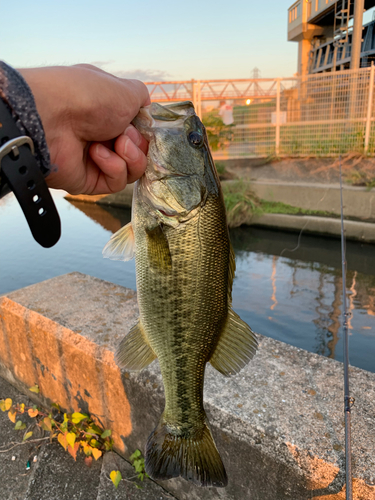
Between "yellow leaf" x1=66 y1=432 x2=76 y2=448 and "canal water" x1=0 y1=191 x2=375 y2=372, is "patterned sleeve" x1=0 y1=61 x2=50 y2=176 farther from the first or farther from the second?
"canal water" x1=0 y1=191 x2=375 y2=372

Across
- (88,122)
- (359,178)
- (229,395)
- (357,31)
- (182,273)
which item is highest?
(357,31)

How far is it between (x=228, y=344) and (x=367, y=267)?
260 inches

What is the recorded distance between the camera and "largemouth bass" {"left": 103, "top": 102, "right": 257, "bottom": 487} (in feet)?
4.62

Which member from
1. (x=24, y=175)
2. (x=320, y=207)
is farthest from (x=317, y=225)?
(x=24, y=175)

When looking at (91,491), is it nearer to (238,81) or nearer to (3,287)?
(3,287)

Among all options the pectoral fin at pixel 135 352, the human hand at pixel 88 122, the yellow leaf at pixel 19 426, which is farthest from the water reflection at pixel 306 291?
the human hand at pixel 88 122

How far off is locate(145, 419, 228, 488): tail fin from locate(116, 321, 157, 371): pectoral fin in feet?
0.96

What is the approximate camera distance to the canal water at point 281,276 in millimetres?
4953

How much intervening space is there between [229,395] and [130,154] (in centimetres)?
144

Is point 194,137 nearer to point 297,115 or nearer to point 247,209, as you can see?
point 247,209

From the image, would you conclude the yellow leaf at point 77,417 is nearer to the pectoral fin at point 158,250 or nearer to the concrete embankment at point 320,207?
the pectoral fin at point 158,250

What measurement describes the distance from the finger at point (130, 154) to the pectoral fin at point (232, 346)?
73 centimetres

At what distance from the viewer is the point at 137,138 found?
1.49 metres

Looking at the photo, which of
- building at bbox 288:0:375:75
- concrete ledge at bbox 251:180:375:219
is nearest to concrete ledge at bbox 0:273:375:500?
concrete ledge at bbox 251:180:375:219
